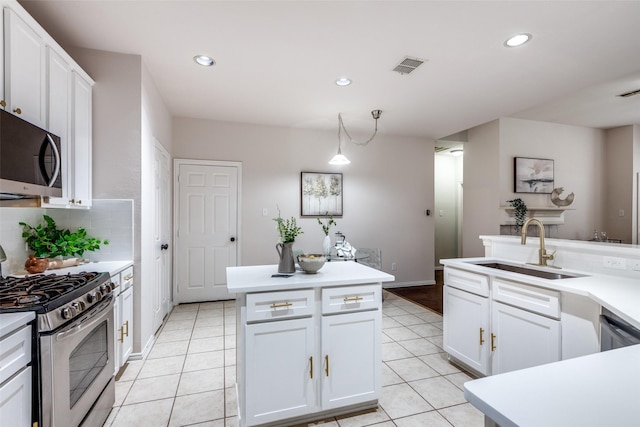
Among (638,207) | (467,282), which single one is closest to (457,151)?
(638,207)

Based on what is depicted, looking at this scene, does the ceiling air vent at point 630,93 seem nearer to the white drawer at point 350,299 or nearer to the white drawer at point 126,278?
the white drawer at point 350,299

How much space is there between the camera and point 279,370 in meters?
1.68

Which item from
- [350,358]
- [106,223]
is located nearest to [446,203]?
[350,358]

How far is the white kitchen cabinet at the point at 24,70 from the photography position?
159cm

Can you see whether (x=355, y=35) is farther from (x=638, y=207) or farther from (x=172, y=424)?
(x=638, y=207)

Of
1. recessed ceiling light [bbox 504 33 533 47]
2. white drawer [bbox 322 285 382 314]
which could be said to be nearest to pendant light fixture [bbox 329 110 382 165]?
recessed ceiling light [bbox 504 33 533 47]

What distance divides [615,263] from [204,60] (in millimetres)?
3496

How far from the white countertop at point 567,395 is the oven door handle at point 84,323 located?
1.71 metres

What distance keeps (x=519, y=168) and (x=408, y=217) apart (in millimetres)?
1896

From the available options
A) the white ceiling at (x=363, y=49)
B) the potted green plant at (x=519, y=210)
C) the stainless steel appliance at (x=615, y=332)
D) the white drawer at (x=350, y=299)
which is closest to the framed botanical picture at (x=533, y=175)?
the potted green plant at (x=519, y=210)

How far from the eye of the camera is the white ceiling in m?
2.01

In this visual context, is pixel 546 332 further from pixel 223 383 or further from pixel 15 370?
pixel 15 370

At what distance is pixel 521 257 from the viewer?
258 cm

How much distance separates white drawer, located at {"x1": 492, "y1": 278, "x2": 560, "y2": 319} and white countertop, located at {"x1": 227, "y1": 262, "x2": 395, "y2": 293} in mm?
848
